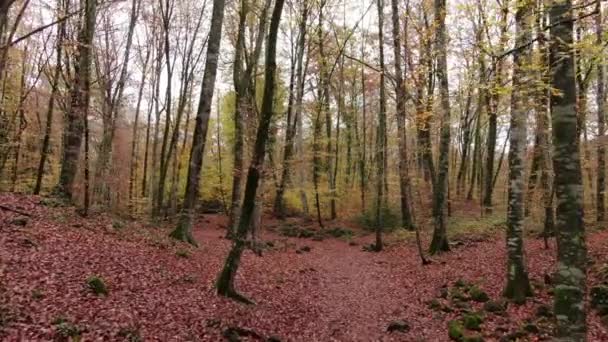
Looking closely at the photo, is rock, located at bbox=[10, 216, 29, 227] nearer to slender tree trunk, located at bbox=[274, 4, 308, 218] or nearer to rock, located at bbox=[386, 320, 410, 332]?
rock, located at bbox=[386, 320, 410, 332]

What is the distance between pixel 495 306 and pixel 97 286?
7974 millimetres

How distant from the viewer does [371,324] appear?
353 inches

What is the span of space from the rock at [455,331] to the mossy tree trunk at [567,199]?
10.6 ft

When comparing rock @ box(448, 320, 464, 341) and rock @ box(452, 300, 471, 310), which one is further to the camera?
rock @ box(452, 300, 471, 310)

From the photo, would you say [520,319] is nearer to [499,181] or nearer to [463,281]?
[463,281]

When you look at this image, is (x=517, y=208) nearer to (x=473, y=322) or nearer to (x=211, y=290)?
(x=473, y=322)

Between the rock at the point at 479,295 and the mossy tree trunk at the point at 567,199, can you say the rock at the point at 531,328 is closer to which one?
the rock at the point at 479,295

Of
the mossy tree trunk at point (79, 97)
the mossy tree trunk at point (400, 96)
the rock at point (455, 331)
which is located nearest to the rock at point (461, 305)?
the rock at point (455, 331)

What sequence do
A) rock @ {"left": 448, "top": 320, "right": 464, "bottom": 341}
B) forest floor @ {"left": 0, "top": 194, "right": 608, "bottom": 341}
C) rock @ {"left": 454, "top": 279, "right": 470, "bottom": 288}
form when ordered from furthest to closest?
rock @ {"left": 454, "top": 279, "right": 470, "bottom": 288} < rock @ {"left": 448, "top": 320, "right": 464, "bottom": 341} < forest floor @ {"left": 0, "top": 194, "right": 608, "bottom": 341}

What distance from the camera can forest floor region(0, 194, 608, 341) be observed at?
6.34 m

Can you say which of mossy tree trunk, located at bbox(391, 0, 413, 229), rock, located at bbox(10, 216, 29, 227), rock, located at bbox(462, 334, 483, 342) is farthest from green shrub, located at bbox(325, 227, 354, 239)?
rock, located at bbox(10, 216, 29, 227)

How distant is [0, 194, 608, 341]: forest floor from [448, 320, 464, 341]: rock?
0.19m

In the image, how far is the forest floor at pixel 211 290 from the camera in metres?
6.34

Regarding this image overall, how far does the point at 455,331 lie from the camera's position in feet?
25.8
